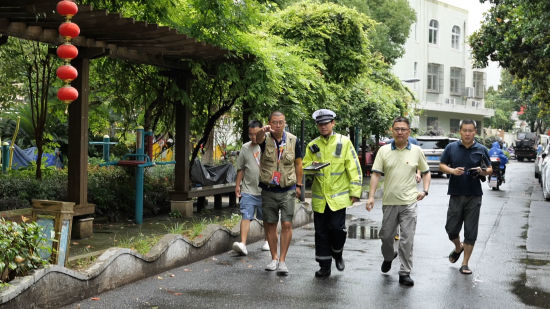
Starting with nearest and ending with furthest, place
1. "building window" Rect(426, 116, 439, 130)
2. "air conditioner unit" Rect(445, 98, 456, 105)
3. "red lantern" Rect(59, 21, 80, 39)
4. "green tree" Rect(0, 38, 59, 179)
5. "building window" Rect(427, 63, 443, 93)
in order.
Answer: "red lantern" Rect(59, 21, 80, 39) < "green tree" Rect(0, 38, 59, 179) < "building window" Rect(427, 63, 443, 93) < "air conditioner unit" Rect(445, 98, 456, 105) < "building window" Rect(426, 116, 439, 130)

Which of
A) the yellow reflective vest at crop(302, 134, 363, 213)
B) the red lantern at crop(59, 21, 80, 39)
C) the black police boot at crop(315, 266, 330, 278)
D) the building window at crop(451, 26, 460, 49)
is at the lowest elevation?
the black police boot at crop(315, 266, 330, 278)

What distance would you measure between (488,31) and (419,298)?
1802 centimetres

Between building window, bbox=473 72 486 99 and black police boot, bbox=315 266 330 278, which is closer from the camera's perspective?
black police boot, bbox=315 266 330 278

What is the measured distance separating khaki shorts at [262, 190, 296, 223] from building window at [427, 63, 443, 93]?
46.1m

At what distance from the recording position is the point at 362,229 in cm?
1252

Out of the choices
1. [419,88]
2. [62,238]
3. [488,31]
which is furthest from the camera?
[419,88]

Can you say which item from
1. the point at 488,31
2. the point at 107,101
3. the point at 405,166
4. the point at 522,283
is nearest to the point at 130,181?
the point at 107,101

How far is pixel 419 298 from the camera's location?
22.5 feet

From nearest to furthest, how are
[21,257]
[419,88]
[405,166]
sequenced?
[21,257]
[405,166]
[419,88]

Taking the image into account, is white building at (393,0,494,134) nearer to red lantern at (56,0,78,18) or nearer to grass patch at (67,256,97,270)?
grass patch at (67,256,97,270)

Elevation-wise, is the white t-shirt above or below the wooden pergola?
below

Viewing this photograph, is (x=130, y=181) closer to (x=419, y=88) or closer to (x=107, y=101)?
(x=107, y=101)

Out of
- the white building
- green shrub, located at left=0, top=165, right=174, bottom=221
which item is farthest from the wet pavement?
the white building

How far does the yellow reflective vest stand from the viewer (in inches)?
308
